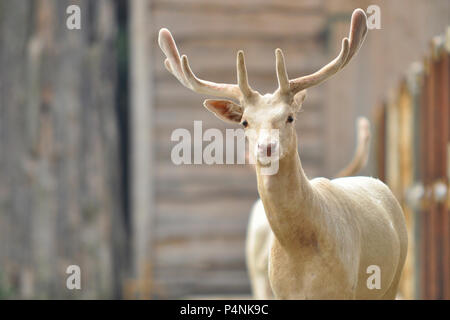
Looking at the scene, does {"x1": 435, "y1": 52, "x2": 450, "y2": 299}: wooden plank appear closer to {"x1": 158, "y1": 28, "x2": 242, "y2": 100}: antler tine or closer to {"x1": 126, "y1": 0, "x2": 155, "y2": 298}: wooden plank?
{"x1": 158, "y1": 28, "x2": 242, "y2": 100}: antler tine

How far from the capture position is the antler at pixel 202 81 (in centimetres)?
296

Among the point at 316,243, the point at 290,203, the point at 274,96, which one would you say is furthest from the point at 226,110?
the point at 316,243

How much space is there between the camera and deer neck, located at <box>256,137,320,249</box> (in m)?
2.96

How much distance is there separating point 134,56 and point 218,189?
72.4 inches

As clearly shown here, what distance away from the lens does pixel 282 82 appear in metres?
2.94

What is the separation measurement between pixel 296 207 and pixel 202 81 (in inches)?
24.6

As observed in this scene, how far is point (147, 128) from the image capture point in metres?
8.97

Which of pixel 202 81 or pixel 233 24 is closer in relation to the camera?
pixel 202 81

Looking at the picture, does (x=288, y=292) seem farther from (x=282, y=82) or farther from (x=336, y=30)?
(x=336, y=30)

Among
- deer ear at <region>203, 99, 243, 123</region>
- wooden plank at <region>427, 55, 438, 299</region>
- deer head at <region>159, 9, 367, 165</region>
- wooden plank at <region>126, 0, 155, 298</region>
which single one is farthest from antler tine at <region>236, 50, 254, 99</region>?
wooden plank at <region>126, 0, 155, 298</region>

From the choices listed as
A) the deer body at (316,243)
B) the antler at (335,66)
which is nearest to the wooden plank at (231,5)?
the deer body at (316,243)

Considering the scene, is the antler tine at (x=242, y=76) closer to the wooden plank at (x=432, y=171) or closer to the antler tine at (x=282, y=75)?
the antler tine at (x=282, y=75)

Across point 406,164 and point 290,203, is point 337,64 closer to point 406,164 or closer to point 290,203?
point 290,203

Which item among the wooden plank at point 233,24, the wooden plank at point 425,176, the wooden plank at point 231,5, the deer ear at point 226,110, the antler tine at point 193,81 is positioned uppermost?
the wooden plank at point 231,5
